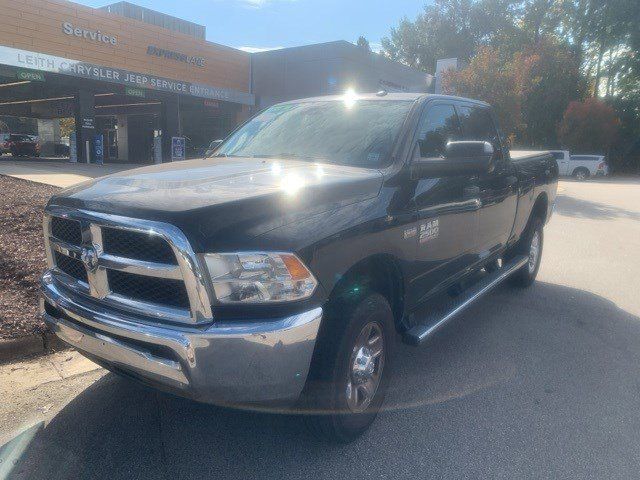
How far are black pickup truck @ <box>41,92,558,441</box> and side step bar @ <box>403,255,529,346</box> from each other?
2 cm

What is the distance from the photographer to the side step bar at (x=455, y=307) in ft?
10.9

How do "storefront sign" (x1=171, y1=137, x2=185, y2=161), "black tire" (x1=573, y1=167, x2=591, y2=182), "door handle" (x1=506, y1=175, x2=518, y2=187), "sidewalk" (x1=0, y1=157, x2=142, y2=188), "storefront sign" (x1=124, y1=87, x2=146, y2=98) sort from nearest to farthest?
"door handle" (x1=506, y1=175, x2=518, y2=187), "sidewalk" (x1=0, y1=157, x2=142, y2=188), "storefront sign" (x1=171, y1=137, x2=185, y2=161), "storefront sign" (x1=124, y1=87, x2=146, y2=98), "black tire" (x1=573, y1=167, x2=591, y2=182)

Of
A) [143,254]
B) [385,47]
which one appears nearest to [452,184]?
[143,254]

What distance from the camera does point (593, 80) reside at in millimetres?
47844

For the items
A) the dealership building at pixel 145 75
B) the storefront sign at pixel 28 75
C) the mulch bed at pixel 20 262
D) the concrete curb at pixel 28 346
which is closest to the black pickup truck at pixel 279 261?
the concrete curb at pixel 28 346

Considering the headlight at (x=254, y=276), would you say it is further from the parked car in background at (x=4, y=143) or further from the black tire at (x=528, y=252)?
the parked car in background at (x=4, y=143)

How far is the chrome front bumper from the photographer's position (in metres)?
2.19

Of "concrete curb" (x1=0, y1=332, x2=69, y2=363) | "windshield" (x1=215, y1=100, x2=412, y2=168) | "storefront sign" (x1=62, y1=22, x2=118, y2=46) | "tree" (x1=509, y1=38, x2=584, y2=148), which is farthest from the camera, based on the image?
"tree" (x1=509, y1=38, x2=584, y2=148)

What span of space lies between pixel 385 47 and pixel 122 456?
210 feet

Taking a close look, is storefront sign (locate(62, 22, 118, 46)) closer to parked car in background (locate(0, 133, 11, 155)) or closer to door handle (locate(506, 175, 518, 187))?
parked car in background (locate(0, 133, 11, 155))

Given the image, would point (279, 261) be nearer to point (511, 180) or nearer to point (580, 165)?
point (511, 180)

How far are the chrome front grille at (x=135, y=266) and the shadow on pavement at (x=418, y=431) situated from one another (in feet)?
2.98

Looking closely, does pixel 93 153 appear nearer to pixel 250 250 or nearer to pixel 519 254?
pixel 519 254

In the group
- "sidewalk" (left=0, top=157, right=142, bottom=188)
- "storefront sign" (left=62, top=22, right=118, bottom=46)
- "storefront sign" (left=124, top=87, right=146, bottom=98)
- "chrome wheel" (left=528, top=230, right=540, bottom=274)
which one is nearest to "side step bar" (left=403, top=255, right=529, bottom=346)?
"chrome wheel" (left=528, top=230, right=540, bottom=274)
